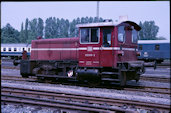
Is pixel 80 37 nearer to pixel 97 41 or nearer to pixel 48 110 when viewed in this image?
pixel 97 41

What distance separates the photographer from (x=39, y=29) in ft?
261

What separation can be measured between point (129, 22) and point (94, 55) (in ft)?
9.00

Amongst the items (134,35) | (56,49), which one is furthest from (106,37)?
(56,49)

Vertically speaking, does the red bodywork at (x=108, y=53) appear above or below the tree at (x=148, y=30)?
below

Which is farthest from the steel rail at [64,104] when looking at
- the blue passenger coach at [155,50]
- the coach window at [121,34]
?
the blue passenger coach at [155,50]

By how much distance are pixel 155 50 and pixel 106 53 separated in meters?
17.8

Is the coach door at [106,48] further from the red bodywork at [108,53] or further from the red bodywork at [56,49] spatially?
the red bodywork at [56,49]

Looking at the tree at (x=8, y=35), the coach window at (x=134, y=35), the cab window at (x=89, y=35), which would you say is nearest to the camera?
the cab window at (x=89, y=35)

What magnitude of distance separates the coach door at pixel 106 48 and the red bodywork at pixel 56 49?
6.16ft

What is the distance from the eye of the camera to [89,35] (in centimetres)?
971

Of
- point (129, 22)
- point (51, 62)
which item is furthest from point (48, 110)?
point (129, 22)

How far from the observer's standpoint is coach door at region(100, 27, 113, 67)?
30.2 feet

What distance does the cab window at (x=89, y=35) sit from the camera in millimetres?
9562

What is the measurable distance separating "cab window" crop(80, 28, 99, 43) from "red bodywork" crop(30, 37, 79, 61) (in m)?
0.87
